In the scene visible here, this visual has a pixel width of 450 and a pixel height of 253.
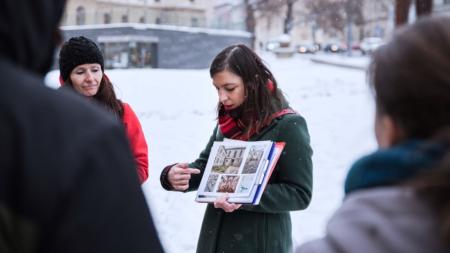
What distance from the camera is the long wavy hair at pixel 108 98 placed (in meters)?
3.76

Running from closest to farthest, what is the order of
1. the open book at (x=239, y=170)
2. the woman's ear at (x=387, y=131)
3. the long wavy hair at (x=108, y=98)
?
the woman's ear at (x=387, y=131) < the open book at (x=239, y=170) < the long wavy hair at (x=108, y=98)

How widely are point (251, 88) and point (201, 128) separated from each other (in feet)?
33.2

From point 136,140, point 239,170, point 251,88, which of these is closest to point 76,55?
point 136,140

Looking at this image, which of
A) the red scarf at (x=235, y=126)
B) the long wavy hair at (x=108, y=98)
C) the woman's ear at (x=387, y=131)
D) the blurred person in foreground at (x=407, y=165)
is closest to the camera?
the blurred person in foreground at (x=407, y=165)

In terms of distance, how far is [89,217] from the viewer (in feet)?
3.65

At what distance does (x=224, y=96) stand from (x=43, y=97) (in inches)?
88.1

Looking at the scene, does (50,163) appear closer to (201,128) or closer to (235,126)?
(235,126)

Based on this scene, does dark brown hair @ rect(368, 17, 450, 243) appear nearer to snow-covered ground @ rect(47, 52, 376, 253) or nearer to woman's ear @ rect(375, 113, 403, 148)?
woman's ear @ rect(375, 113, 403, 148)

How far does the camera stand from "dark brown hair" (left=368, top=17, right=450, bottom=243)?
1391mm

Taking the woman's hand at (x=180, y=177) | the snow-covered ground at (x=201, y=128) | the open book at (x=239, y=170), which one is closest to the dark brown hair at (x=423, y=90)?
the snow-covered ground at (x=201, y=128)

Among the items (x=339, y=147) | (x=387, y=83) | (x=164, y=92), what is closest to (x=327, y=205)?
(x=339, y=147)

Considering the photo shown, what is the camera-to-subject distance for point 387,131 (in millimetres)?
1543

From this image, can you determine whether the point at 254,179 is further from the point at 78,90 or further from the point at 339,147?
the point at 339,147

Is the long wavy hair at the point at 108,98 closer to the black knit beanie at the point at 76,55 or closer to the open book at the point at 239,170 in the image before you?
the black knit beanie at the point at 76,55
